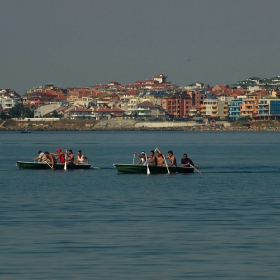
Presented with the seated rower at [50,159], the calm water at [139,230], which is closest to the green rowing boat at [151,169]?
the seated rower at [50,159]

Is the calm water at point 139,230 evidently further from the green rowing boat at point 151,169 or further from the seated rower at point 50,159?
the seated rower at point 50,159

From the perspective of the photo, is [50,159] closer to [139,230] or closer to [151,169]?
[151,169]

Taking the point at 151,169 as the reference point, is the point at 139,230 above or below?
below

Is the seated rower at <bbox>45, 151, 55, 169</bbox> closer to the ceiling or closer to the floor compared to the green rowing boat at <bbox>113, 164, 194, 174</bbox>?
closer to the ceiling

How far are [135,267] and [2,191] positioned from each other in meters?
16.9

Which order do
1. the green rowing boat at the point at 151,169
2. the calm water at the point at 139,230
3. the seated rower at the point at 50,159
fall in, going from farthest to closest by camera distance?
the seated rower at the point at 50,159
the green rowing boat at the point at 151,169
the calm water at the point at 139,230

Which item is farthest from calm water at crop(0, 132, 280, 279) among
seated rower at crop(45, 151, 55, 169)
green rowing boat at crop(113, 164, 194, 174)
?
seated rower at crop(45, 151, 55, 169)

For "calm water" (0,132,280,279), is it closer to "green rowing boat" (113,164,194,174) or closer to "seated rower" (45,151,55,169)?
"green rowing boat" (113,164,194,174)

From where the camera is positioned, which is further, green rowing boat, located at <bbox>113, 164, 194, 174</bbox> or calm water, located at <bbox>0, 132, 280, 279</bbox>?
green rowing boat, located at <bbox>113, 164, 194, 174</bbox>

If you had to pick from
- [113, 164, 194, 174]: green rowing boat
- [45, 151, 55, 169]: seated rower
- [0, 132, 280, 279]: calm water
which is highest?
[45, 151, 55, 169]: seated rower

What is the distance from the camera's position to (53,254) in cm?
1817

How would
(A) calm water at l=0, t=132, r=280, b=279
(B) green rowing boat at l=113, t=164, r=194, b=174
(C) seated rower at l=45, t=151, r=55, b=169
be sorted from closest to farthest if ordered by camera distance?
1. (A) calm water at l=0, t=132, r=280, b=279
2. (B) green rowing boat at l=113, t=164, r=194, b=174
3. (C) seated rower at l=45, t=151, r=55, b=169

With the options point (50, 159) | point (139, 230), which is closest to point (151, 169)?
point (50, 159)

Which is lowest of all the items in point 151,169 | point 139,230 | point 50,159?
point 139,230
